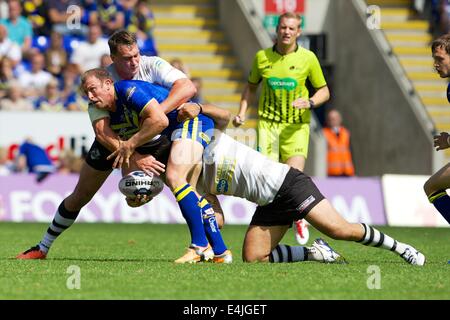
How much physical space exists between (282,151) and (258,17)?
9.31m

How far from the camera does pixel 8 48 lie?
1927cm

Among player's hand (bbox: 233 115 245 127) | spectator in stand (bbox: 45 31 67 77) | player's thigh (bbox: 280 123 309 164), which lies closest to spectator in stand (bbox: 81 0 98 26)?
spectator in stand (bbox: 45 31 67 77)

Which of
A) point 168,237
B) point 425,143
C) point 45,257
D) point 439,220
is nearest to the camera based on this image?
point 45,257

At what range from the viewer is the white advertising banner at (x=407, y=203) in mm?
16859

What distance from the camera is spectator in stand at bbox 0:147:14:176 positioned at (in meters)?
17.4

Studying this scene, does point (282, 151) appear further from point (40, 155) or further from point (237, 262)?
point (40, 155)

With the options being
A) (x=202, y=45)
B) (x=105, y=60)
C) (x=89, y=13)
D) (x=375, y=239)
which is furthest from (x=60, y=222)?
(x=202, y=45)

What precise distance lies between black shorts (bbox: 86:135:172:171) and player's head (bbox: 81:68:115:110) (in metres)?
0.46

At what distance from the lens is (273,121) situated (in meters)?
12.3

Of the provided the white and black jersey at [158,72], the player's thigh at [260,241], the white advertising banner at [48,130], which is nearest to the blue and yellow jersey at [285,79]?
the white and black jersey at [158,72]

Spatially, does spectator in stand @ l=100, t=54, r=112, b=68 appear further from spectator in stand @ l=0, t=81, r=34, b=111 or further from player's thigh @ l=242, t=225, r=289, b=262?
player's thigh @ l=242, t=225, r=289, b=262

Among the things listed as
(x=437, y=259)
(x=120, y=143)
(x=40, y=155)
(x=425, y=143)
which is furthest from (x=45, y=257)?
(x=425, y=143)
